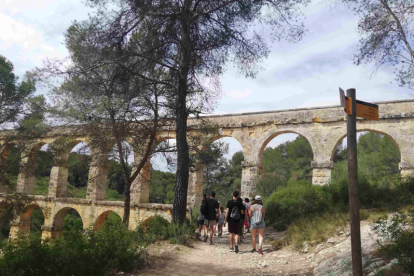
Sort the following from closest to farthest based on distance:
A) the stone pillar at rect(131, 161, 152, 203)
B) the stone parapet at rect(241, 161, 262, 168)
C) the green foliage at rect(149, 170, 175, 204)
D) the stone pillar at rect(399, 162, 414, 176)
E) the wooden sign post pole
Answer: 1. the wooden sign post pole
2. the stone pillar at rect(399, 162, 414, 176)
3. the stone parapet at rect(241, 161, 262, 168)
4. the stone pillar at rect(131, 161, 152, 203)
5. the green foliage at rect(149, 170, 175, 204)

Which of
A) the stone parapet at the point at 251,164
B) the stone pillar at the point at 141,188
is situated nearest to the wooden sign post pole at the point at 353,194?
the stone parapet at the point at 251,164

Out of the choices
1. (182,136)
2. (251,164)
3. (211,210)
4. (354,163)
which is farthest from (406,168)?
(354,163)

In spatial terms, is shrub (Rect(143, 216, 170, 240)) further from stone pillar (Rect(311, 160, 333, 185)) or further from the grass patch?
stone pillar (Rect(311, 160, 333, 185))

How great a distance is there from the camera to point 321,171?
12.4 m

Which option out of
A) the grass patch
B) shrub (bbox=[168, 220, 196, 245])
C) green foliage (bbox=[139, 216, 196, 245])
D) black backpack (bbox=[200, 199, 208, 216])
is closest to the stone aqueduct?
green foliage (bbox=[139, 216, 196, 245])

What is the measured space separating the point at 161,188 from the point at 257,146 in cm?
2309

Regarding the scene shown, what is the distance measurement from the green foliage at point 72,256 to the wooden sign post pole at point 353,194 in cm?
299

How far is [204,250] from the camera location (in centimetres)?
646

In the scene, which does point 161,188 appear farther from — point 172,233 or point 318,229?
point 318,229

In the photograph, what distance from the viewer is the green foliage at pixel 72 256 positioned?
3.83 m

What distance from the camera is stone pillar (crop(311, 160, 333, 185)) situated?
39.9 ft

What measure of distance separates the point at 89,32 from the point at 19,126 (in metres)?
5.43

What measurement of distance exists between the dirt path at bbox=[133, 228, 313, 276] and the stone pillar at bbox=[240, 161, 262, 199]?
6458 mm

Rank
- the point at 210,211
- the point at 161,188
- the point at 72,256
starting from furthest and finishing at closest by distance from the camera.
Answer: the point at 161,188 < the point at 210,211 < the point at 72,256
